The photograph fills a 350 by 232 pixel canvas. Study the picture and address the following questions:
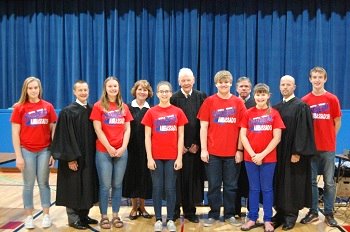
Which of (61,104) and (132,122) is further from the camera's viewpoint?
(61,104)

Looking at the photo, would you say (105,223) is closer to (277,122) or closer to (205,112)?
(205,112)

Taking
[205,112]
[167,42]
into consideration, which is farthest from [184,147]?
[167,42]

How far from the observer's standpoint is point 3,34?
25.1 feet

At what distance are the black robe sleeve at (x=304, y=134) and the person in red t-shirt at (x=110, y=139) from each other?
63.5 inches

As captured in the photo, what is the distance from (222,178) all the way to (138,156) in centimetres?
91

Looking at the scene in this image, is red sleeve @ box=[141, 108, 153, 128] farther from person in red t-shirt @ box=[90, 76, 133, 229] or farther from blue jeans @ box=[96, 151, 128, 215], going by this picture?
blue jeans @ box=[96, 151, 128, 215]

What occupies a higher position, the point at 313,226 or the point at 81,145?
the point at 81,145

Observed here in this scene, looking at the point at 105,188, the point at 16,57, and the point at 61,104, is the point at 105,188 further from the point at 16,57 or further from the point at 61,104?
the point at 16,57

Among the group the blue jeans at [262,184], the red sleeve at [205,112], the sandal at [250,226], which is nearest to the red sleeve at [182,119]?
the red sleeve at [205,112]

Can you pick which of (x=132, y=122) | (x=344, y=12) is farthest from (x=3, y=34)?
(x=344, y=12)

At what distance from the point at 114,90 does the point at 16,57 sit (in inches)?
182

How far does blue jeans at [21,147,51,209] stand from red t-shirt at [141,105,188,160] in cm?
102

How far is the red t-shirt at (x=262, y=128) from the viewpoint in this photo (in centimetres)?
375

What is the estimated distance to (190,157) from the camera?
4125mm
